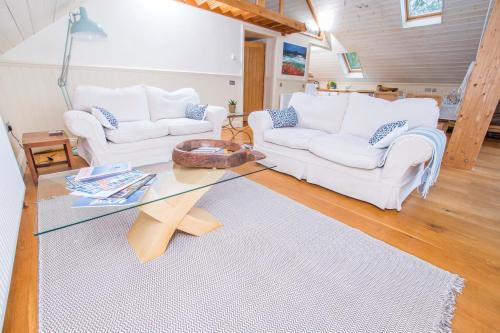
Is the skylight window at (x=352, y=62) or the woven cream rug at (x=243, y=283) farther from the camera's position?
the skylight window at (x=352, y=62)

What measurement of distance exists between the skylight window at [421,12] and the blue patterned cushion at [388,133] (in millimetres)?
4066

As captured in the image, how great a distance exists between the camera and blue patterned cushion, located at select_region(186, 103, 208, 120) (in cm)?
301

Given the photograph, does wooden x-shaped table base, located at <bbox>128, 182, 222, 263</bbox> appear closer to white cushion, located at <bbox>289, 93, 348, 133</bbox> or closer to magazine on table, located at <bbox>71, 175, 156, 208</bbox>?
magazine on table, located at <bbox>71, 175, 156, 208</bbox>

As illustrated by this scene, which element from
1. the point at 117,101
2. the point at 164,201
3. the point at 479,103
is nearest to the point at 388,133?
the point at 164,201

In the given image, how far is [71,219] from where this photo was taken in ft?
3.23

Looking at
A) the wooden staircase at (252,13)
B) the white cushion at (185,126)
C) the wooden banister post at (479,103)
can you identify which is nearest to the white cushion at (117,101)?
the white cushion at (185,126)

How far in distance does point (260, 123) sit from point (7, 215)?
2077 millimetres

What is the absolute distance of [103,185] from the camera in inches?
45.7

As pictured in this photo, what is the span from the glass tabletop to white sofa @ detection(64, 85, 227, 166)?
80cm

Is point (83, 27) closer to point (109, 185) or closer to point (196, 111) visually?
point (196, 111)

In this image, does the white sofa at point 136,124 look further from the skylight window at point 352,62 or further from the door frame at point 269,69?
the skylight window at point 352,62

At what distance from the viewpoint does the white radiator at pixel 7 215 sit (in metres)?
0.99

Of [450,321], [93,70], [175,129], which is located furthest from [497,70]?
[93,70]

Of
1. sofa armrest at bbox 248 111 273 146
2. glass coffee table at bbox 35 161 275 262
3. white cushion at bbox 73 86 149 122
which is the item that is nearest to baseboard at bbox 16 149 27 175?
white cushion at bbox 73 86 149 122
